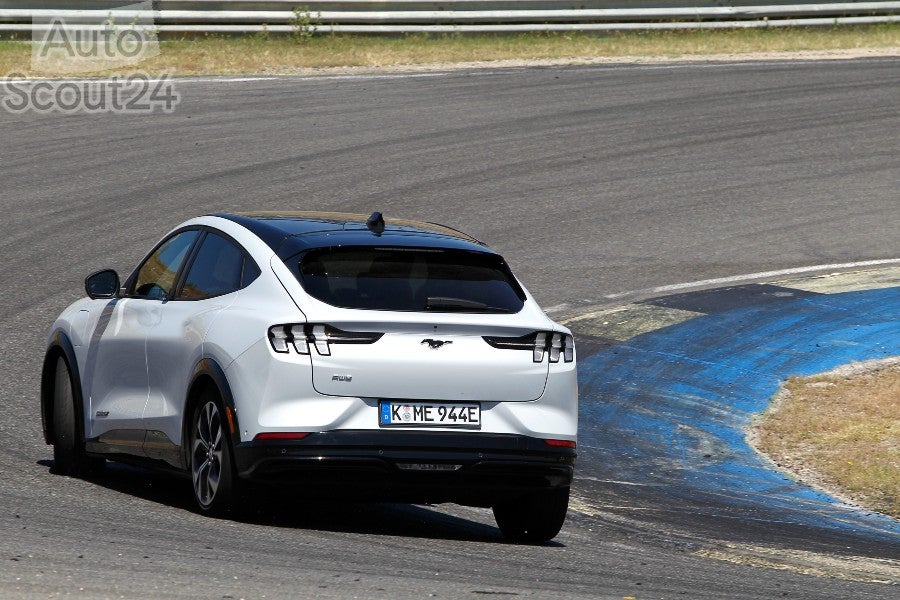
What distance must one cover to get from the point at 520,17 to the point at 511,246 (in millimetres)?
8611

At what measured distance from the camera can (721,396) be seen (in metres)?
13.1

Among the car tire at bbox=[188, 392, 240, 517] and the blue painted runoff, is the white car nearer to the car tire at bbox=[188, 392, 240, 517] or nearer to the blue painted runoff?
the car tire at bbox=[188, 392, 240, 517]

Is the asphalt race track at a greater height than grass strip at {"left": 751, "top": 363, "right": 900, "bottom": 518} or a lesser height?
greater

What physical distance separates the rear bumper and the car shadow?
0.59 ft

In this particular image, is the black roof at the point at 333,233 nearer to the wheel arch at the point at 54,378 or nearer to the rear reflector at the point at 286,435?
the rear reflector at the point at 286,435

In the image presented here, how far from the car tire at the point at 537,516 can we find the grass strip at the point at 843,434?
3.01 m

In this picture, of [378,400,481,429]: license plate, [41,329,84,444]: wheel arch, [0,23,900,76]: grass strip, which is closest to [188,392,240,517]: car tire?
[378,400,481,429]: license plate

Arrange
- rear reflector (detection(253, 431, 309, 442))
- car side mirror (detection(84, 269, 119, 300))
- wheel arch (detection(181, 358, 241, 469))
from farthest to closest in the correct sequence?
car side mirror (detection(84, 269, 119, 300)) → wheel arch (detection(181, 358, 241, 469)) → rear reflector (detection(253, 431, 309, 442))

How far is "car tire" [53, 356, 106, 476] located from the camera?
30.3 ft

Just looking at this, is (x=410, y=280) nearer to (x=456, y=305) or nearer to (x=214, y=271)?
(x=456, y=305)

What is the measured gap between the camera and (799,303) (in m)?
15.6

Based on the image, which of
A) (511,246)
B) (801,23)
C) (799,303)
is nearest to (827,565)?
(799,303)

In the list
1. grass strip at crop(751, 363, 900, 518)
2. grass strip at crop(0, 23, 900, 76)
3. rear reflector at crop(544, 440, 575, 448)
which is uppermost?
grass strip at crop(0, 23, 900, 76)

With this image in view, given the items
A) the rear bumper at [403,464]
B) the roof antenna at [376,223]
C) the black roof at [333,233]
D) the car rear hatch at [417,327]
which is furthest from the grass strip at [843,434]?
the roof antenna at [376,223]
